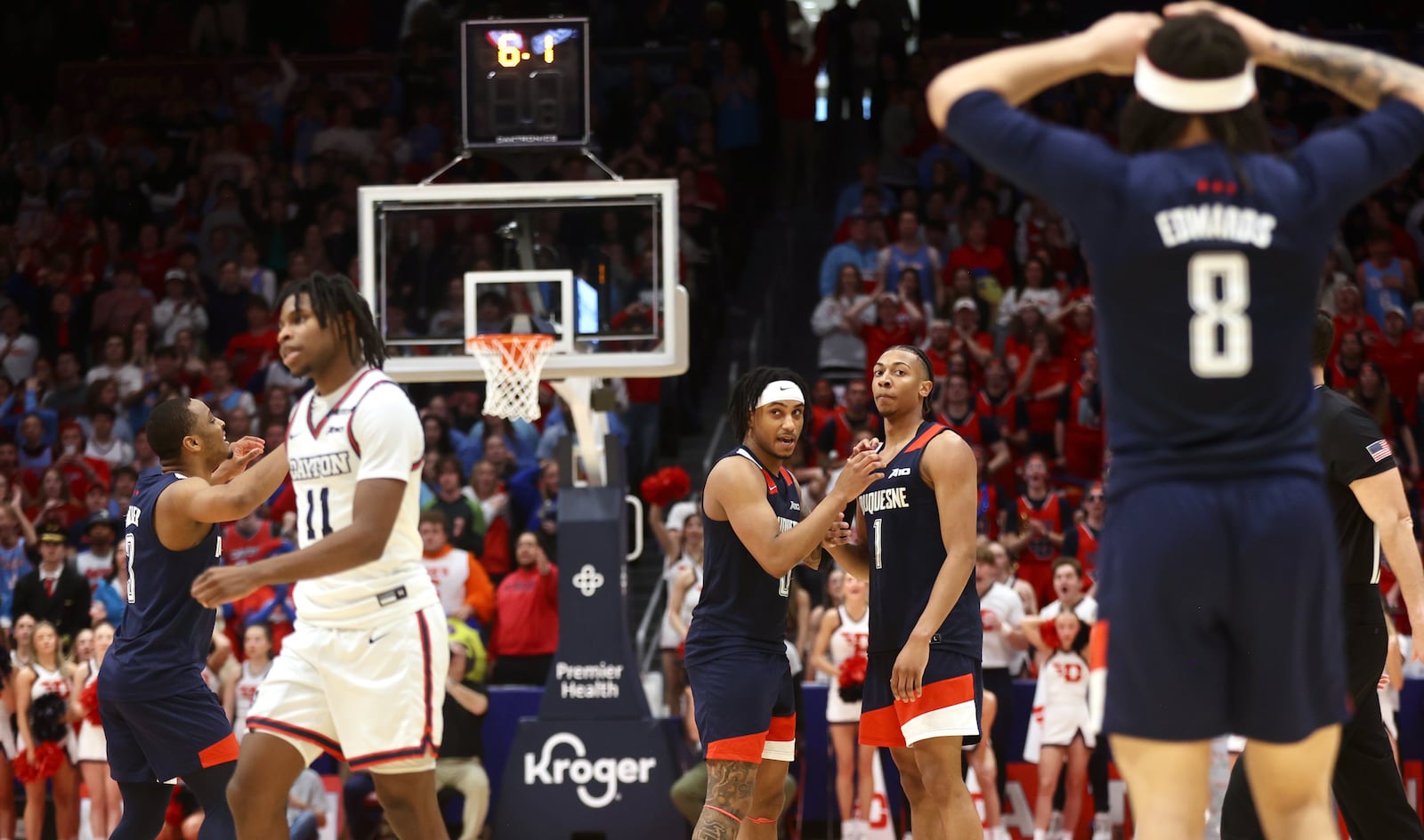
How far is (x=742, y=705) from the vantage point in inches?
252

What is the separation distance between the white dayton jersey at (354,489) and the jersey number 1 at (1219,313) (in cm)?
252

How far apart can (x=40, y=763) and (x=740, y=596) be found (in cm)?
708

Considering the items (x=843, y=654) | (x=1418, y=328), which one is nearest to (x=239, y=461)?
(x=843, y=654)

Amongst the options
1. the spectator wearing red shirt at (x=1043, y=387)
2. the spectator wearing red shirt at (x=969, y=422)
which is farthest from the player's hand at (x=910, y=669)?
the spectator wearing red shirt at (x=1043, y=387)

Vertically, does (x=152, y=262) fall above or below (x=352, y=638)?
above

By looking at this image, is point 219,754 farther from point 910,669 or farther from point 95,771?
point 95,771

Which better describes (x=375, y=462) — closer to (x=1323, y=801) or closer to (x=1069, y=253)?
(x=1323, y=801)

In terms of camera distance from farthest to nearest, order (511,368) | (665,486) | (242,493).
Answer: (665,486), (511,368), (242,493)

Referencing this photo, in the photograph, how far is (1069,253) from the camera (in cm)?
1656

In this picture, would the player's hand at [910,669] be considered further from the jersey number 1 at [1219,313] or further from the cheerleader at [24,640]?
the cheerleader at [24,640]

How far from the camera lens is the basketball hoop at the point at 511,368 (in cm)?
1005

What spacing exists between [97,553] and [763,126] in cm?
934

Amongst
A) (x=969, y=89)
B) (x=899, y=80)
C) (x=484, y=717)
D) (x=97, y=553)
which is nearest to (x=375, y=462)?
(x=969, y=89)

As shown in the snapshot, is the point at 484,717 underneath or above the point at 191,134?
underneath
